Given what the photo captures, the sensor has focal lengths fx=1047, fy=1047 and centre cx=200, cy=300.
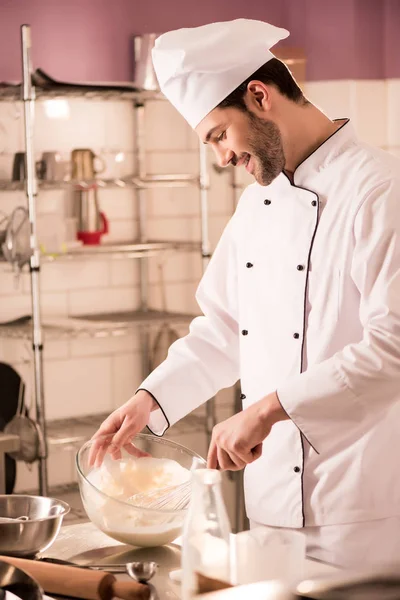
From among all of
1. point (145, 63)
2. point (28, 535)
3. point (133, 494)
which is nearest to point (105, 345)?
point (145, 63)

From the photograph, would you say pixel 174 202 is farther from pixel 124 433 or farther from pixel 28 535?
pixel 28 535

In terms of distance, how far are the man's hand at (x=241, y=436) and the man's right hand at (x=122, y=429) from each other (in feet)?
0.64

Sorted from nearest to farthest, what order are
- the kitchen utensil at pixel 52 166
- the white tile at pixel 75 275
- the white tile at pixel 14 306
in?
the kitchen utensil at pixel 52 166 < the white tile at pixel 14 306 < the white tile at pixel 75 275

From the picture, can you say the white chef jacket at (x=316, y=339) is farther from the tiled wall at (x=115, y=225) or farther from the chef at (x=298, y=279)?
the tiled wall at (x=115, y=225)

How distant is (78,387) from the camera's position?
15.1ft

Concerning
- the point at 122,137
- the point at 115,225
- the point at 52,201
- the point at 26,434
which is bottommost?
the point at 26,434

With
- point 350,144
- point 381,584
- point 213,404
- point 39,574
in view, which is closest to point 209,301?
point 350,144

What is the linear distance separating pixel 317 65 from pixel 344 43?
0.16 meters

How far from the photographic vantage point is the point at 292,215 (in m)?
2.17

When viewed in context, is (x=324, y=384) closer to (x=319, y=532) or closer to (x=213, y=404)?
(x=319, y=532)

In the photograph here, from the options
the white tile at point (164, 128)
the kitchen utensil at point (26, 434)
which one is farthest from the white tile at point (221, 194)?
the kitchen utensil at point (26, 434)

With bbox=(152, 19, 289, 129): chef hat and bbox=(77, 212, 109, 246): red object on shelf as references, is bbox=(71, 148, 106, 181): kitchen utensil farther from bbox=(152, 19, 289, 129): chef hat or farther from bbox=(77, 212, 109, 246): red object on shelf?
bbox=(152, 19, 289, 129): chef hat

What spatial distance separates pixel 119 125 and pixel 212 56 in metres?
2.53

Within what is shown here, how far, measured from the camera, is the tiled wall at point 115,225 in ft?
14.5
